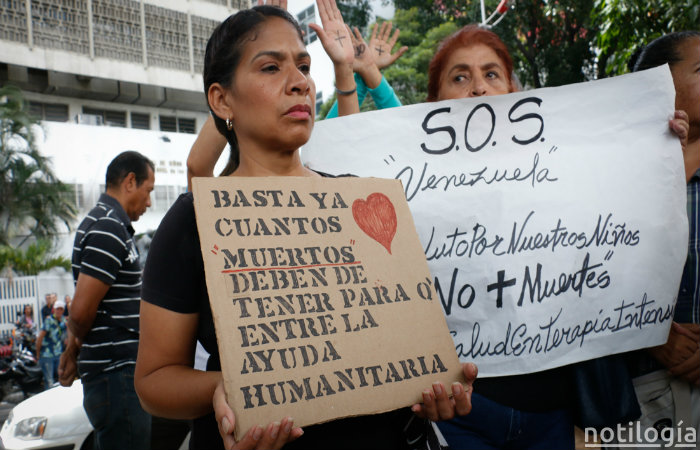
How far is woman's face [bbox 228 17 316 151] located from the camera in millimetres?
1469

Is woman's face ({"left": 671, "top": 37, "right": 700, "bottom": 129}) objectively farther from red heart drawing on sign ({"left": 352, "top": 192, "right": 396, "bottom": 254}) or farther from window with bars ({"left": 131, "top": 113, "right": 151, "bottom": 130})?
window with bars ({"left": 131, "top": 113, "right": 151, "bottom": 130})

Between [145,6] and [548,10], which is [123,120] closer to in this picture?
[145,6]

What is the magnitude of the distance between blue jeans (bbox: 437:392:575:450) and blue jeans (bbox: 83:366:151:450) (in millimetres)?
1677

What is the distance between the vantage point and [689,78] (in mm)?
2066

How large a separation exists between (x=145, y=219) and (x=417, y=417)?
25513mm

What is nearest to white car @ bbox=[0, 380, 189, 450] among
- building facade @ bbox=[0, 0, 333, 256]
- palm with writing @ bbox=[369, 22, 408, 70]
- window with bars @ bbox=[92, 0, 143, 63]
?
palm with writing @ bbox=[369, 22, 408, 70]

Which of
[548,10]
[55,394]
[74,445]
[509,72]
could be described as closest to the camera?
[509,72]

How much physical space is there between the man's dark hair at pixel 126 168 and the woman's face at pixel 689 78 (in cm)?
268

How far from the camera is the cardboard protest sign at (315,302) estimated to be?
3.86 feet

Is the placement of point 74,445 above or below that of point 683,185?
below

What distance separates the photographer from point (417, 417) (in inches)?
55.9

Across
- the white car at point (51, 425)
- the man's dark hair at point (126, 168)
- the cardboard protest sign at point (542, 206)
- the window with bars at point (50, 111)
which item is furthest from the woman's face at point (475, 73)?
the window with bars at point (50, 111)

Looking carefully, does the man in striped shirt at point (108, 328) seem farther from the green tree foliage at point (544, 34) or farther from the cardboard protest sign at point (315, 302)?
the green tree foliage at point (544, 34)

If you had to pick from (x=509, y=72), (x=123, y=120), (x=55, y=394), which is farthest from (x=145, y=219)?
(x=509, y=72)
